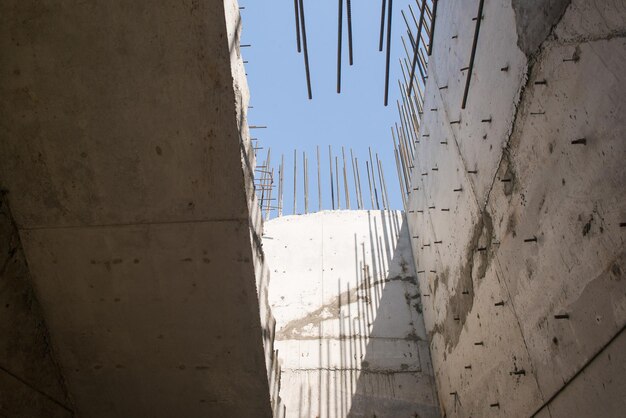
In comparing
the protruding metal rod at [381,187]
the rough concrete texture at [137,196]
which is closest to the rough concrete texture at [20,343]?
the rough concrete texture at [137,196]

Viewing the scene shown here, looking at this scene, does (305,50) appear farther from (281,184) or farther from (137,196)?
(281,184)

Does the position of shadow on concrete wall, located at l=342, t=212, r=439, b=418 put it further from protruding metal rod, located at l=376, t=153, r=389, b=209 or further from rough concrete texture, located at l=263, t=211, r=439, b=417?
protruding metal rod, located at l=376, t=153, r=389, b=209

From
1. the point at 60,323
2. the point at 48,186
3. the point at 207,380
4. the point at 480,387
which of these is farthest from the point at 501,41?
the point at 60,323

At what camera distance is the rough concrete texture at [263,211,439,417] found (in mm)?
5074

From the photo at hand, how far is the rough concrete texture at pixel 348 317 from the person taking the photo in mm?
5074

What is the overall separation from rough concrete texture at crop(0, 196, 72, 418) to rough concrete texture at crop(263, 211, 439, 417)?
2494 millimetres

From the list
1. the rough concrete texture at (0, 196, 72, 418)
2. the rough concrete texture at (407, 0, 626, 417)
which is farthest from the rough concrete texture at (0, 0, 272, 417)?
the rough concrete texture at (407, 0, 626, 417)

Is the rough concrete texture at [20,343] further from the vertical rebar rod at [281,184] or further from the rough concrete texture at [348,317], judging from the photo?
the vertical rebar rod at [281,184]

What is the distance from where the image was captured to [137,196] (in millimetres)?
2889

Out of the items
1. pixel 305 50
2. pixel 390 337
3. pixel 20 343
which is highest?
pixel 305 50

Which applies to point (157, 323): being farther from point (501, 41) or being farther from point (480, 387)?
point (501, 41)

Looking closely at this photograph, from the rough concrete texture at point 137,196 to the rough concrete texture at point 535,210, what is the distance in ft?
5.11

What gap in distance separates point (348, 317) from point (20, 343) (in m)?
3.58


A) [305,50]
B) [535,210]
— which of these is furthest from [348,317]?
[535,210]
